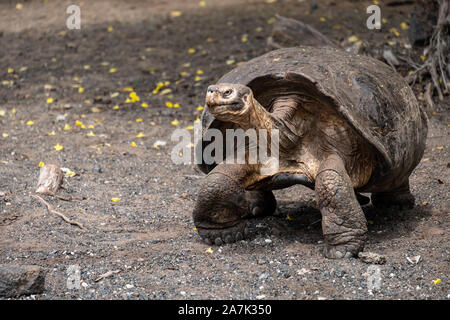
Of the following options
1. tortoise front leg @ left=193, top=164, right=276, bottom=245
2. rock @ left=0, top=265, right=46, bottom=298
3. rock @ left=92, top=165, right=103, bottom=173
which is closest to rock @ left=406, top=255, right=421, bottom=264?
tortoise front leg @ left=193, top=164, right=276, bottom=245

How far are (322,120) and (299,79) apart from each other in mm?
340

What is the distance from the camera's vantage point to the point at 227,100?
363cm

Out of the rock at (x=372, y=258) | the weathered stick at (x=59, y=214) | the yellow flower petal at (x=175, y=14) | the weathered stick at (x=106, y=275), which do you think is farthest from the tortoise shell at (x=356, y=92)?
the yellow flower petal at (x=175, y=14)

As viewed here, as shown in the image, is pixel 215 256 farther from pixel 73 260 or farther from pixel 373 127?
pixel 373 127

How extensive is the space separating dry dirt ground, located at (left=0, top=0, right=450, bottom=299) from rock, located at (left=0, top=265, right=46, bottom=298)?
173mm

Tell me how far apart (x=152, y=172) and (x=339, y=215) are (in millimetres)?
2442

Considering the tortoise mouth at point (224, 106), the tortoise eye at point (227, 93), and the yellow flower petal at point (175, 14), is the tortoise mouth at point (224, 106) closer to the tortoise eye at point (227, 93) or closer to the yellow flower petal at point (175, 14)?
the tortoise eye at point (227, 93)

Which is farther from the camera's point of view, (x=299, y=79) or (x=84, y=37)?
(x=84, y=37)

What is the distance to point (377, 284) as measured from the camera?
11.5ft

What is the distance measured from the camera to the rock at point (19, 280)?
3.30 metres

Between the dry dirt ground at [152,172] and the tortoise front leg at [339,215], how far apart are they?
0.39ft

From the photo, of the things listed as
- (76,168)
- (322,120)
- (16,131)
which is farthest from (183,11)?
(322,120)

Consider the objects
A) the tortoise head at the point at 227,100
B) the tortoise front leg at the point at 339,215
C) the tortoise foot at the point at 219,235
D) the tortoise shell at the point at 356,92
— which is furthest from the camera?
the tortoise foot at the point at 219,235

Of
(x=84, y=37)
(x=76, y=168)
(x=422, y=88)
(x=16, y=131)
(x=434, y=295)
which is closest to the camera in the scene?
(x=434, y=295)
